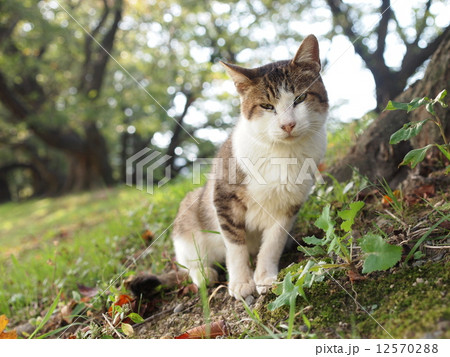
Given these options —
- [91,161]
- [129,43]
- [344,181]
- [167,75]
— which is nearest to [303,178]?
[344,181]

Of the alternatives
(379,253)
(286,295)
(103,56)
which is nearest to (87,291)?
(286,295)

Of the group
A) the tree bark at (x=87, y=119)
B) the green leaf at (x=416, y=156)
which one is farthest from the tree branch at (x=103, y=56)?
the green leaf at (x=416, y=156)

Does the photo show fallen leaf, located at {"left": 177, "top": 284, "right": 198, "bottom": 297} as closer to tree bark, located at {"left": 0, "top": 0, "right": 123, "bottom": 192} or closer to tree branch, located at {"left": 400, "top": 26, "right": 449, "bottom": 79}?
tree branch, located at {"left": 400, "top": 26, "right": 449, "bottom": 79}

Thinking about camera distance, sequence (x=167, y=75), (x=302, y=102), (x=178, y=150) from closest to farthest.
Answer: (x=302, y=102), (x=178, y=150), (x=167, y=75)

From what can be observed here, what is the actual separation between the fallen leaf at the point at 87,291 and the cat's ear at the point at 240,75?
150 centimetres

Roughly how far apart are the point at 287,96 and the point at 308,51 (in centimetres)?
28

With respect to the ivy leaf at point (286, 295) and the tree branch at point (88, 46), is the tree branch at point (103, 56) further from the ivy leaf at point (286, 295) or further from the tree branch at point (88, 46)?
the ivy leaf at point (286, 295)

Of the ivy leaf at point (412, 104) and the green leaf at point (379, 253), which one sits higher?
the ivy leaf at point (412, 104)

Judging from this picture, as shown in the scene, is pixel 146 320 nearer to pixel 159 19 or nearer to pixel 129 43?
pixel 159 19

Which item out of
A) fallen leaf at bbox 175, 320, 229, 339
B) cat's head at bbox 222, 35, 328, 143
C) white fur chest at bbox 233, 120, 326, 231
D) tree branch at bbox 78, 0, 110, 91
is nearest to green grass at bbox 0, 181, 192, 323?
white fur chest at bbox 233, 120, 326, 231

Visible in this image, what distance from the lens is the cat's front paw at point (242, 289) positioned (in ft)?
5.57

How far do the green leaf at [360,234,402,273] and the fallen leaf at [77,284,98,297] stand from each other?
1637 millimetres

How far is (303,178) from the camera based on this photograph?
189 centimetres
